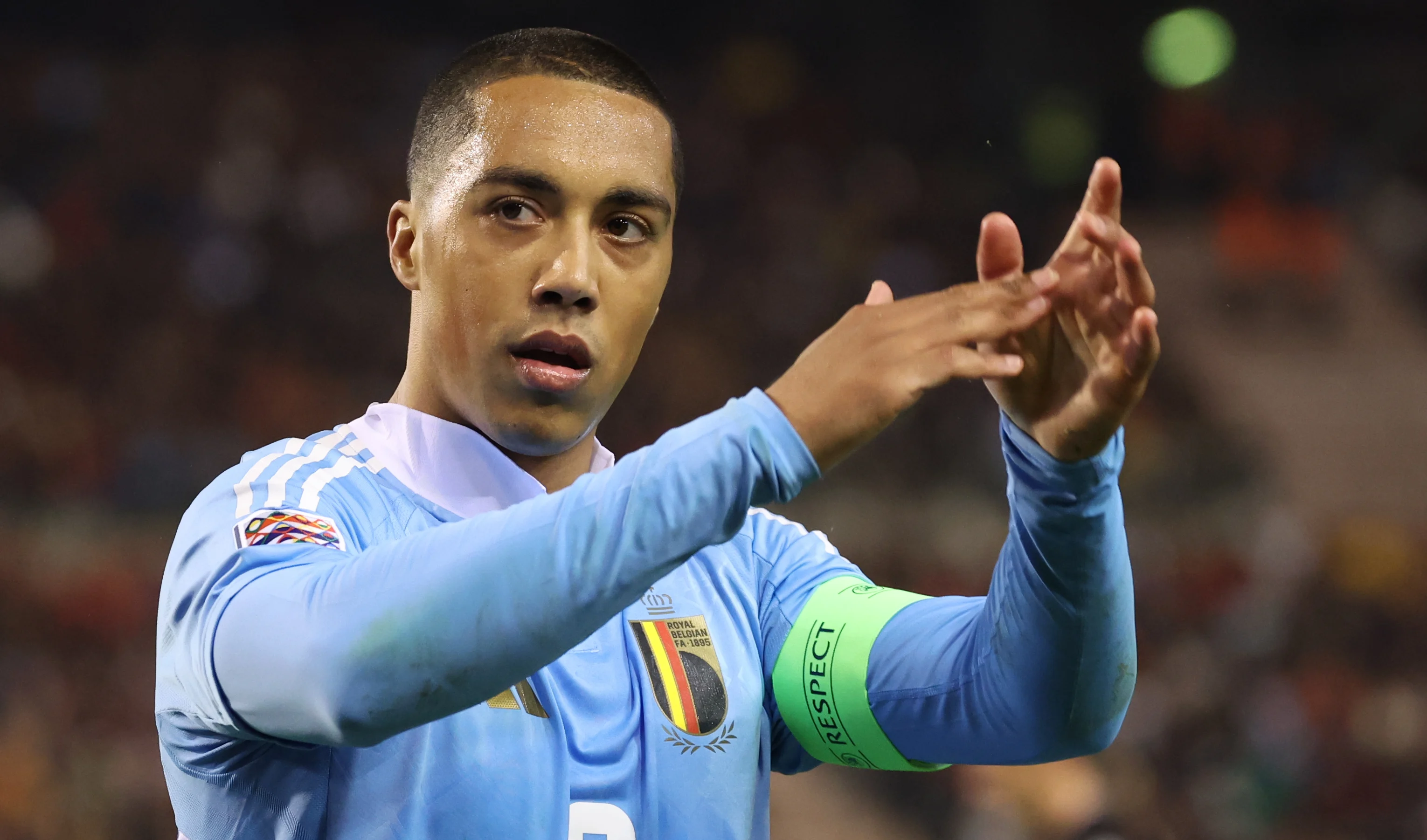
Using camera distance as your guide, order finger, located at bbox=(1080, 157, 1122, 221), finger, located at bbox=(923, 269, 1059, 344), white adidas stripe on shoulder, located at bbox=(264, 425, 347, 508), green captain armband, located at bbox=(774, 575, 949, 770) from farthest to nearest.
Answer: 1. green captain armband, located at bbox=(774, 575, 949, 770)
2. white adidas stripe on shoulder, located at bbox=(264, 425, 347, 508)
3. finger, located at bbox=(1080, 157, 1122, 221)
4. finger, located at bbox=(923, 269, 1059, 344)

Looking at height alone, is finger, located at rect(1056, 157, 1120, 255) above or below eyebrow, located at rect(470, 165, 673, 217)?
below

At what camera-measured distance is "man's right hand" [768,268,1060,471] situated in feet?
4.07

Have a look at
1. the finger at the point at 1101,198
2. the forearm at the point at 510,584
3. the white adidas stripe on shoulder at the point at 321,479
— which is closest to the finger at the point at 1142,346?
the finger at the point at 1101,198

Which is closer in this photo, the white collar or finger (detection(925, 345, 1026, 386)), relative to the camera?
finger (detection(925, 345, 1026, 386))

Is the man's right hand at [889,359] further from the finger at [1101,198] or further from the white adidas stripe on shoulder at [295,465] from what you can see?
the white adidas stripe on shoulder at [295,465]

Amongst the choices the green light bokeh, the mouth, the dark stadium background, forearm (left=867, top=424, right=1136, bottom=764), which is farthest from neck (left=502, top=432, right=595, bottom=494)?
the green light bokeh

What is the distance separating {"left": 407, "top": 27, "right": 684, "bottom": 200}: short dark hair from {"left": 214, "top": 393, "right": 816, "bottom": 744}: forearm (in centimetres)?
80

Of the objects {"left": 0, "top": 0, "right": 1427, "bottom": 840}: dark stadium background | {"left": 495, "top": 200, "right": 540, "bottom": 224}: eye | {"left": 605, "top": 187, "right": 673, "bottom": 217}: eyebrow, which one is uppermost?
{"left": 0, "top": 0, "right": 1427, "bottom": 840}: dark stadium background

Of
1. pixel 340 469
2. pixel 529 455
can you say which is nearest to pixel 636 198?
pixel 529 455

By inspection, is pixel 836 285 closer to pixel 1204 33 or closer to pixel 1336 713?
pixel 1204 33

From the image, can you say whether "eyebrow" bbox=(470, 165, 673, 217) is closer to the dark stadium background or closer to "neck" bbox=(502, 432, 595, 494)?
"neck" bbox=(502, 432, 595, 494)

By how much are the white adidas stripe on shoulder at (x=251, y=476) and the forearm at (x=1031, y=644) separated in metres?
0.83

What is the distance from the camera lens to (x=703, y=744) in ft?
5.65

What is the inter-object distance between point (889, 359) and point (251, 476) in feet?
2.60
